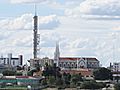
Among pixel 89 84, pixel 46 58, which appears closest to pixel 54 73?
pixel 89 84

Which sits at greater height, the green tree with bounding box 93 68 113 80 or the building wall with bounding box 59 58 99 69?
the building wall with bounding box 59 58 99 69

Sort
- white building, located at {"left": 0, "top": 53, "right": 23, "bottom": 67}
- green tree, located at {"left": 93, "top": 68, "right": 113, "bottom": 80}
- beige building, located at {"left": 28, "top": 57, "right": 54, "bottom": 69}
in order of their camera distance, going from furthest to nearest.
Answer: white building, located at {"left": 0, "top": 53, "right": 23, "bottom": 67} < beige building, located at {"left": 28, "top": 57, "right": 54, "bottom": 69} < green tree, located at {"left": 93, "top": 68, "right": 113, "bottom": 80}

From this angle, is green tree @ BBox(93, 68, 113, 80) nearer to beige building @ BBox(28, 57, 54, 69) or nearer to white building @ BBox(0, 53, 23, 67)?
beige building @ BBox(28, 57, 54, 69)

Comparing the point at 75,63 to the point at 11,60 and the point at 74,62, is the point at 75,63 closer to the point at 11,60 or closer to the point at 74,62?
the point at 74,62

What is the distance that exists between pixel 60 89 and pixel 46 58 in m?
78.2

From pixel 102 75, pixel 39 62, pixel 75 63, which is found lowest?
pixel 102 75

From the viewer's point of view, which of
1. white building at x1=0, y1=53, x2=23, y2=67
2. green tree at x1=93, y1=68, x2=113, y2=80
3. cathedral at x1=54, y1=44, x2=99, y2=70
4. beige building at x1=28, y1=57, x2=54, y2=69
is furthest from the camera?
white building at x1=0, y1=53, x2=23, y2=67

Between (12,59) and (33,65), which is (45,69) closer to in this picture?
(33,65)

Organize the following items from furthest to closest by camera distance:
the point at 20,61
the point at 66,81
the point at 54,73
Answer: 1. the point at 20,61
2. the point at 54,73
3. the point at 66,81

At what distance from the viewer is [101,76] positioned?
108000 millimetres

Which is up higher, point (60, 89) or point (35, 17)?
point (35, 17)

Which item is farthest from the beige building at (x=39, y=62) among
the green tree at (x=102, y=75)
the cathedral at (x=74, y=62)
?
the green tree at (x=102, y=75)

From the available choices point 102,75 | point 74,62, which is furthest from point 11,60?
point 102,75

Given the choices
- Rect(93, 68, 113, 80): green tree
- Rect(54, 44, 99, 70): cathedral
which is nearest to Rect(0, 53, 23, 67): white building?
Rect(54, 44, 99, 70): cathedral
